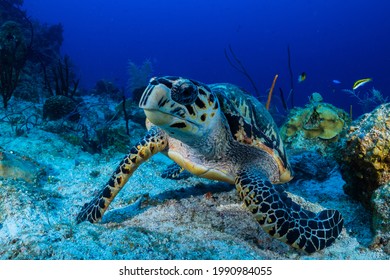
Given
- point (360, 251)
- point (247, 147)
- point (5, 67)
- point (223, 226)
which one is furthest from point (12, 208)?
point (5, 67)

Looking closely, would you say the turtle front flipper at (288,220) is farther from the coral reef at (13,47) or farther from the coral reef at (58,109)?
the coral reef at (13,47)

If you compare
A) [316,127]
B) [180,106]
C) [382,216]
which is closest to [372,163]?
[382,216]

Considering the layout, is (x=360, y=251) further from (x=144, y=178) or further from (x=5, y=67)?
(x=5, y=67)

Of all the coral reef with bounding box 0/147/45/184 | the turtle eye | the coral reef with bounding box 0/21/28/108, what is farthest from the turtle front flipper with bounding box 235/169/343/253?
the coral reef with bounding box 0/21/28/108

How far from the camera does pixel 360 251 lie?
234cm

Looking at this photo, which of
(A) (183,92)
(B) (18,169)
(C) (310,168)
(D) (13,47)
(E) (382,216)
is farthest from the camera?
(D) (13,47)

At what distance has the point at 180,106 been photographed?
225 centimetres

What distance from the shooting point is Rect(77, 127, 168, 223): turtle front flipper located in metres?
2.56

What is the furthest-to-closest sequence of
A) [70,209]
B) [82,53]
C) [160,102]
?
[82,53] → [70,209] → [160,102]

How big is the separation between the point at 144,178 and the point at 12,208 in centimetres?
159

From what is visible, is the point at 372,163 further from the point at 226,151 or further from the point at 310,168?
the point at 310,168

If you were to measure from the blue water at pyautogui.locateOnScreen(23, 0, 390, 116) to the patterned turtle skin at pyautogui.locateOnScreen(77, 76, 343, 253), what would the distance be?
272 feet

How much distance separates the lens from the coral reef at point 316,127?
5.37 metres

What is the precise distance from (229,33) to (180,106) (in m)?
121
